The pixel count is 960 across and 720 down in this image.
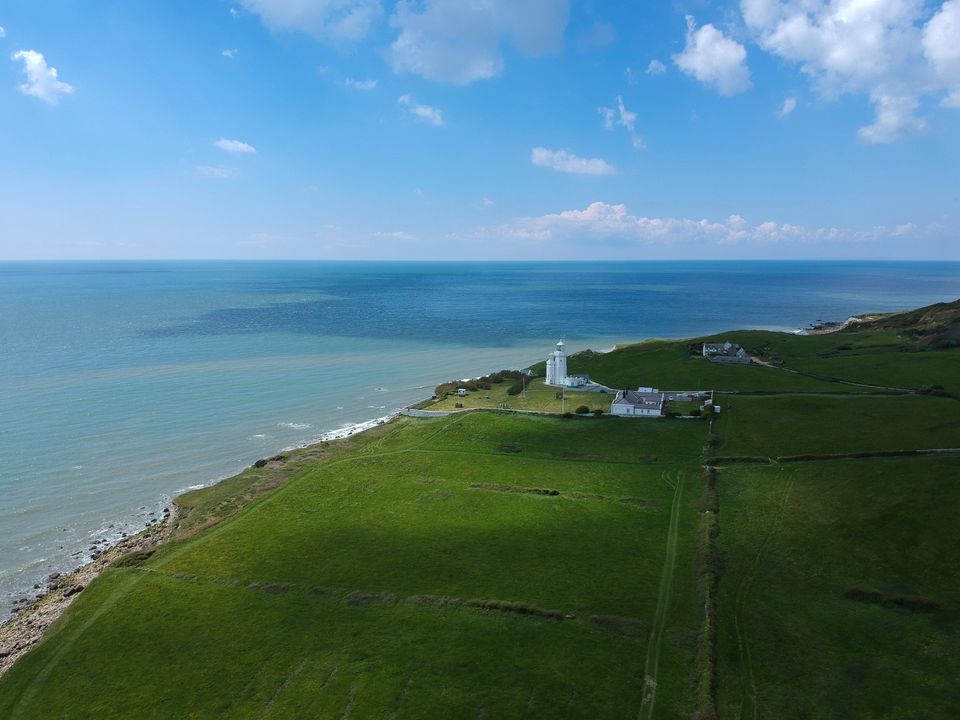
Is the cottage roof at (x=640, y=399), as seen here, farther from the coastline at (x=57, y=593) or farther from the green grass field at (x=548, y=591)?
the coastline at (x=57, y=593)

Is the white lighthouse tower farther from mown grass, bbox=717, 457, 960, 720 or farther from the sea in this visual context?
mown grass, bbox=717, 457, 960, 720

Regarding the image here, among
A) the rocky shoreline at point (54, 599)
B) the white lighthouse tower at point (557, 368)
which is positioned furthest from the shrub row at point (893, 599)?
the white lighthouse tower at point (557, 368)

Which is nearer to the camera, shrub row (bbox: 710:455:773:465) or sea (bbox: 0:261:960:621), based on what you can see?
sea (bbox: 0:261:960:621)

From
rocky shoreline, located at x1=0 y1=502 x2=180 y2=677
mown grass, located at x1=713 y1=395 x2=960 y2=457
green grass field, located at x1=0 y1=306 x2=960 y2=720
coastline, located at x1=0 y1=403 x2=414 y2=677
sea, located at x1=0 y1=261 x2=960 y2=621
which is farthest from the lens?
mown grass, located at x1=713 y1=395 x2=960 y2=457

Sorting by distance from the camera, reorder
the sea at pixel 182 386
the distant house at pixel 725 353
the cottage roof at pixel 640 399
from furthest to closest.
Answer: the distant house at pixel 725 353, the cottage roof at pixel 640 399, the sea at pixel 182 386

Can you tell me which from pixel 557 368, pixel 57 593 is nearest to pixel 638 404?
pixel 557 368

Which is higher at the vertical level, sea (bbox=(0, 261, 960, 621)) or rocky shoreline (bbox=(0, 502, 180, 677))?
sea (bbox=(0, 261, 960, 621))

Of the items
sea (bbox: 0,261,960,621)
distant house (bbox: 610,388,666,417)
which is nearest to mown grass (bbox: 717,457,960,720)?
distant house (bbox: 610,388,666,417)
